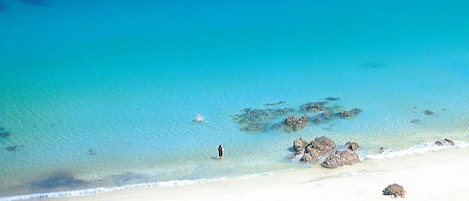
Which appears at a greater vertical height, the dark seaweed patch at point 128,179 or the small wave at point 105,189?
the dark seaweed patch at point 128,179

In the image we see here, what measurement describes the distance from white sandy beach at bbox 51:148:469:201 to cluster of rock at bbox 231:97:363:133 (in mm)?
4111

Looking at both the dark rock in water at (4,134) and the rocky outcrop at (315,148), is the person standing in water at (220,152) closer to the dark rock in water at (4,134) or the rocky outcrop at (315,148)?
the rocky outcrop at (315,148)

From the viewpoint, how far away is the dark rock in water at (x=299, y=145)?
2415cm

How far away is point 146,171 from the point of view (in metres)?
23.5

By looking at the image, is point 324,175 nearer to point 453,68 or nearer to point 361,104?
point 361,104

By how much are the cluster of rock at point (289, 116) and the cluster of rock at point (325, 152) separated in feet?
7.07

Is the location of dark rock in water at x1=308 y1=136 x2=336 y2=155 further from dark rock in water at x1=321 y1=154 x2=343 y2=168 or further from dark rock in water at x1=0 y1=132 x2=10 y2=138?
dark rock in water at x1=0 y1=132 x2=10 y2=138

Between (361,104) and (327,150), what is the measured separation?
5.80 m

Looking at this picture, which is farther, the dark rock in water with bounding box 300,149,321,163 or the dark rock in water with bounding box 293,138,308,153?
the dark rock in water with bounding box 293,138,308,153

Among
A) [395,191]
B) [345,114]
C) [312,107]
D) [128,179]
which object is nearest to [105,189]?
[128,179]

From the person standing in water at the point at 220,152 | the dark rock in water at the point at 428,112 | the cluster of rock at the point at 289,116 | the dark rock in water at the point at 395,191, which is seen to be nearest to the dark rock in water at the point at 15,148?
the person standing in water at the point at 220,152

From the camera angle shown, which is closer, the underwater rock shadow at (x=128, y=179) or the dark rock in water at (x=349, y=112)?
the underwater rock shadow at (x=128, y=179)

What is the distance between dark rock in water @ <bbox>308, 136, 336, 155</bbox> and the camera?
23703mm

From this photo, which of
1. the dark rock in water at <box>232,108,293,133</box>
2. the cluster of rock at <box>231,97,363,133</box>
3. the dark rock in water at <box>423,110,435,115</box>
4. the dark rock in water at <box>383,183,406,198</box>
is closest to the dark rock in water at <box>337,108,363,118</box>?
the cluster of rock at <box>231,97,363,133</box>
